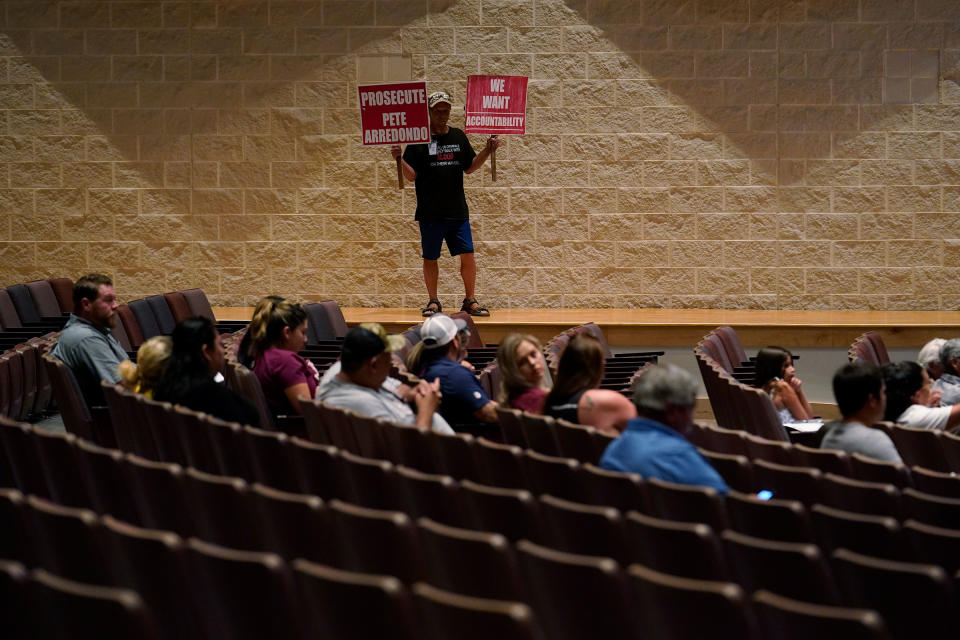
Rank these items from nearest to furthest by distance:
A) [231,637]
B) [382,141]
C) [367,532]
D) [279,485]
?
[231,637]
[367,532]
[279,485]
[382,141]

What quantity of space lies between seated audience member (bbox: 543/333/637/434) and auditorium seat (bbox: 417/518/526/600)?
1728 millimetres

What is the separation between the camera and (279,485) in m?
3.43

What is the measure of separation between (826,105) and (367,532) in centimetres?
764

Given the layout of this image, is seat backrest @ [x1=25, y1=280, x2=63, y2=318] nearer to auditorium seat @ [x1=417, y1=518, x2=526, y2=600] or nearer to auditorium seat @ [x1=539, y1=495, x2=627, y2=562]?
auditorium seat @ [x1=539, y1=495, x2=627, y2=562]

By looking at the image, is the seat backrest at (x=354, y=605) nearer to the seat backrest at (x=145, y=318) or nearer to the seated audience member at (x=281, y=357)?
the seated audience member at (x=281, y=357)

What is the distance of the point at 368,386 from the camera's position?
14.1 feet

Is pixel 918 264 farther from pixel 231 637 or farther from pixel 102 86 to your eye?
pixel 231 637

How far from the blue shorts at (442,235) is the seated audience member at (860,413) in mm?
4950

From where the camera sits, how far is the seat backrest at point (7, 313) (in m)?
7.47

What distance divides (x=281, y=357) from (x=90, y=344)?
0.94 meters

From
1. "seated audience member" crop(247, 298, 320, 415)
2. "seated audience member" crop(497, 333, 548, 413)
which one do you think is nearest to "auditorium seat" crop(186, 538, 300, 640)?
"seated audience member" crop(497, 333, 548, 413)

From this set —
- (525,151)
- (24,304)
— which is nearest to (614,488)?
(24,304)

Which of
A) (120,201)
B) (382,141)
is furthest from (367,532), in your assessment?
(120,201)

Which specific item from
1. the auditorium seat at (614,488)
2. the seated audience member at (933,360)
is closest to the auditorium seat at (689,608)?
the auditorium seat at (614,488)
